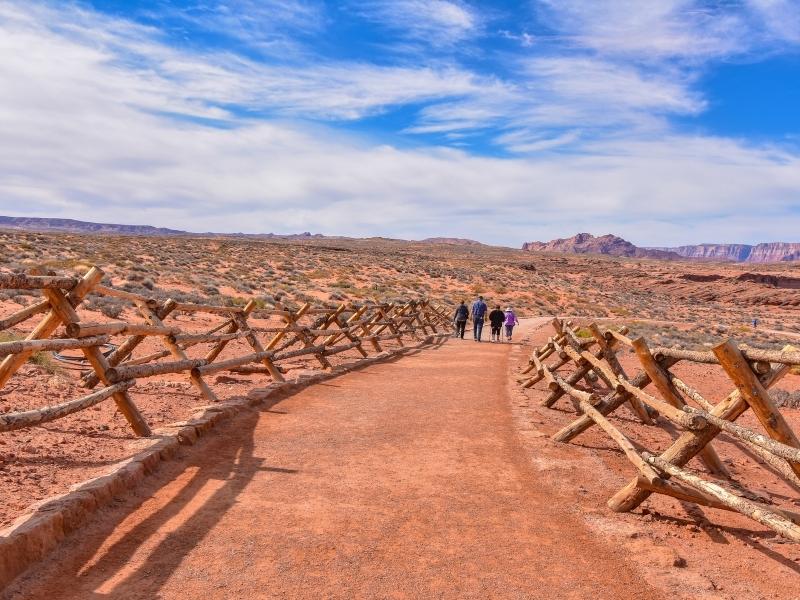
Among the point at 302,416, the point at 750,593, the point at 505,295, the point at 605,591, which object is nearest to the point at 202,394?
the point at 302,416

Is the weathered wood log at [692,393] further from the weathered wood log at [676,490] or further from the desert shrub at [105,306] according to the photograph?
the desert shrub at [105,306]

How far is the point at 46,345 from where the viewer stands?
16.9 feet

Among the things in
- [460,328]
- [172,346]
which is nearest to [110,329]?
[172,346]

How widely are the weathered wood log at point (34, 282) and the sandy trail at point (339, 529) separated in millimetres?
1862

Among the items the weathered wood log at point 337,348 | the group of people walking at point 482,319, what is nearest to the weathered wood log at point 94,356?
the weathered wood log at point 337,348

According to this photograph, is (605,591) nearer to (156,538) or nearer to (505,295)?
(156,538)

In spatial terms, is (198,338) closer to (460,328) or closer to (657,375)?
(657,375)

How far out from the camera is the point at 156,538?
415cm

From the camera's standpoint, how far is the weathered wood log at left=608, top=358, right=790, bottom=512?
4.55m

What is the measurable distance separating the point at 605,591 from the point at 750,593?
0.91 metres

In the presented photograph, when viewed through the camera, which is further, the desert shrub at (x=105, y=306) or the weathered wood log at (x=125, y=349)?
the desert shrub at (x=105, y=306)

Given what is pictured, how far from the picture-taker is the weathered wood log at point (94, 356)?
5500mm

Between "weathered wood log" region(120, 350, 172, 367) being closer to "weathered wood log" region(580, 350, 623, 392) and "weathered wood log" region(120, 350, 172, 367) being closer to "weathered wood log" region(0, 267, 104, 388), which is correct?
"weathered wood log" region(0, 267, 104, 388)

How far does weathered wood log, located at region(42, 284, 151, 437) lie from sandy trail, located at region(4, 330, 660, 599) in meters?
0.66
